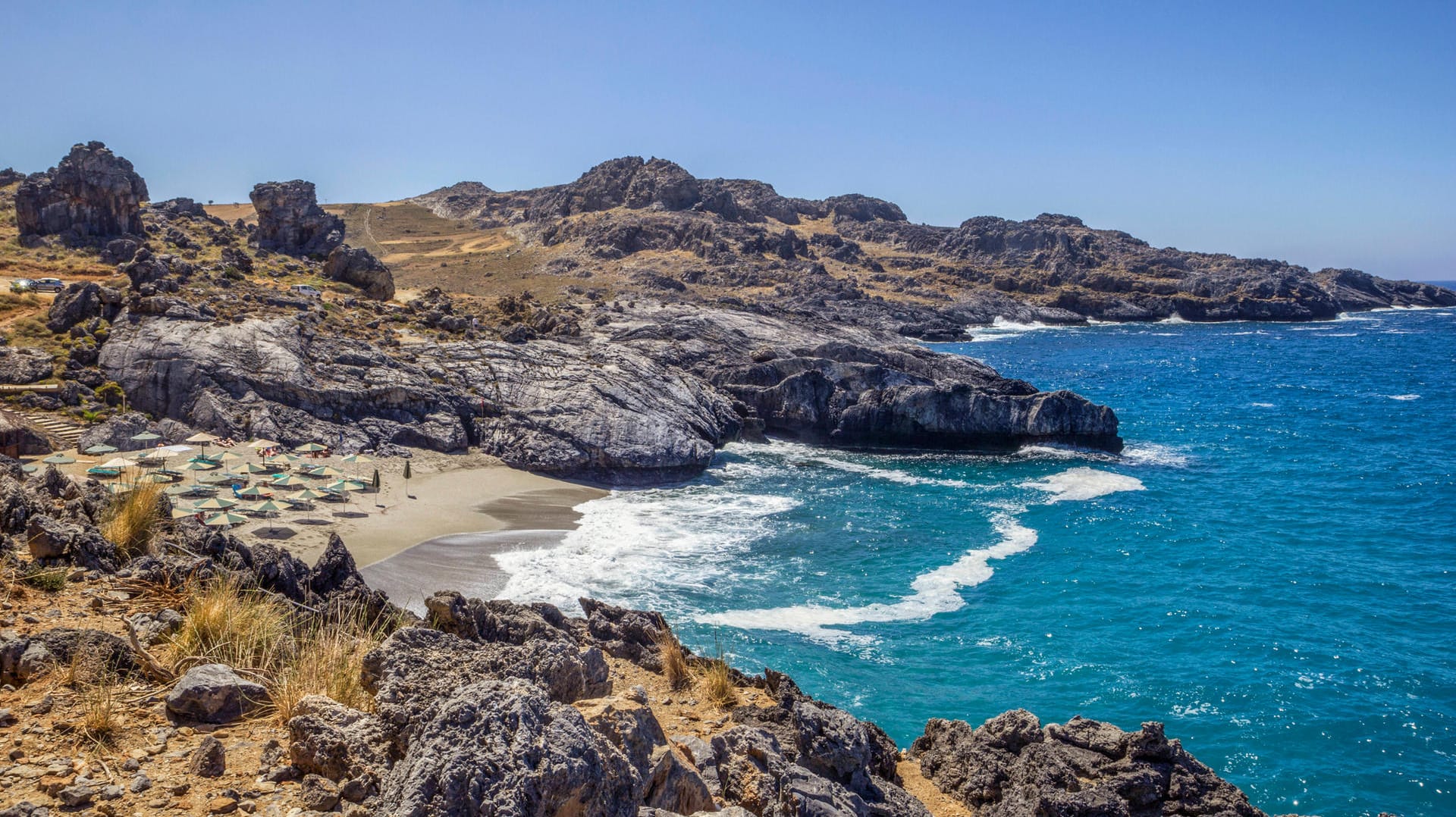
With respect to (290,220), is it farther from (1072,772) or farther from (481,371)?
(1072,772)

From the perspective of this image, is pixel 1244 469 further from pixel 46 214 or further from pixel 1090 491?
pixel 46 214

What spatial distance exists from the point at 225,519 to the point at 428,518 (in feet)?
21.2

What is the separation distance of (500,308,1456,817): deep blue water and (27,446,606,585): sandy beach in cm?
168

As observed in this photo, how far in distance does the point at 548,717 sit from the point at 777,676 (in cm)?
727

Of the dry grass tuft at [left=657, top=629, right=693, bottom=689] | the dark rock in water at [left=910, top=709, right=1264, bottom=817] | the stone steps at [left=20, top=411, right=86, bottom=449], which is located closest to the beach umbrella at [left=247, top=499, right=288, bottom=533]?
the stone steps at [left=20, top=411, right=86, bottom=449]

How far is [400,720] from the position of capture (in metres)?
5.84

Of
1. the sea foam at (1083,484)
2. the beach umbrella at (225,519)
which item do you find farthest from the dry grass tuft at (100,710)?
the sea foam at (1083,484)

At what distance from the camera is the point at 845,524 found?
3117cm

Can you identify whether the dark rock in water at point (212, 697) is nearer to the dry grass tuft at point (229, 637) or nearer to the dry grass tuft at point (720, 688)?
the dry grass tuft at point (229, 637)

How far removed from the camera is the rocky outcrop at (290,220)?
2261 inches

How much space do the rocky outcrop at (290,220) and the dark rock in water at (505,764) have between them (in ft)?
198

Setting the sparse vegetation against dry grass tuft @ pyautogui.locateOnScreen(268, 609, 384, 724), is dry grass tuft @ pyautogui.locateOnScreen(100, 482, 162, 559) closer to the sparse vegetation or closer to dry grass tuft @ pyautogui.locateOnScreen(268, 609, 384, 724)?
the sparse vegetation

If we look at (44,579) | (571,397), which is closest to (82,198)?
(571,397)

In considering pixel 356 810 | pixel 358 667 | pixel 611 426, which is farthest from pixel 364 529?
pixel 356 810
